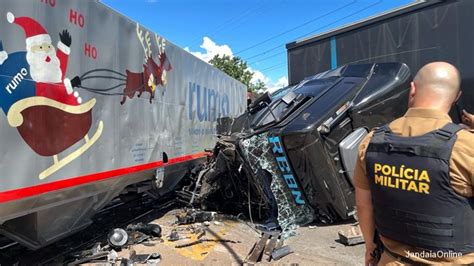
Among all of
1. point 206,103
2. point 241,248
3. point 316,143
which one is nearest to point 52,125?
point 241,248

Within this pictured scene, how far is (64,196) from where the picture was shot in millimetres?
4070

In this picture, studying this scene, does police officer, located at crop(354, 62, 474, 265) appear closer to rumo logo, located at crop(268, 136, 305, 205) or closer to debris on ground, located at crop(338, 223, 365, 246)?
debris on ground, located at crop(338, 223, 365, 246)

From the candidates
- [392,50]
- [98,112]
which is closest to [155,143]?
[98,112]

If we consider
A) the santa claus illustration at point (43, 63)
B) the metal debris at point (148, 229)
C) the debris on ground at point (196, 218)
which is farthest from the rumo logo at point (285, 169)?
the santa claus illustration at point (43, 63)

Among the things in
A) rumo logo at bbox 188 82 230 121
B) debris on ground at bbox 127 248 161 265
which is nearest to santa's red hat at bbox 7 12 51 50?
debris on ground at bbox 127 248 161 265

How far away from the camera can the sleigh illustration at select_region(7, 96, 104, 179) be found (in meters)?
3.41

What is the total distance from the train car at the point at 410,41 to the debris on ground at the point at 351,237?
1.58 m

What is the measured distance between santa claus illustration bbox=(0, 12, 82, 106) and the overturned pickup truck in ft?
7.94

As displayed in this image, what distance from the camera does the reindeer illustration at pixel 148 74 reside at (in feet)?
17.2

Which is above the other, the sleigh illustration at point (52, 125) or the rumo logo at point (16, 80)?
the rumo logo at point (16, 80)

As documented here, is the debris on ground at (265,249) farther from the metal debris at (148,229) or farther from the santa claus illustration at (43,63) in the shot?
the santa claus illustration at (43,63)

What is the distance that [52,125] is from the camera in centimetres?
374

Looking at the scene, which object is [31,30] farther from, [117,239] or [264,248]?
[264,248]

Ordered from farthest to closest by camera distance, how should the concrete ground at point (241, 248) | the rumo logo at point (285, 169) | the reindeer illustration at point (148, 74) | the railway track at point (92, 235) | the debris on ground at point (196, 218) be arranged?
the debris on ground at point (196, 218) < the reindeer illustration at point (148, 74) < the rumo logo at point (285, 169) < the railway track at point (92, 235) < the concrete ground at point (241, 248)
